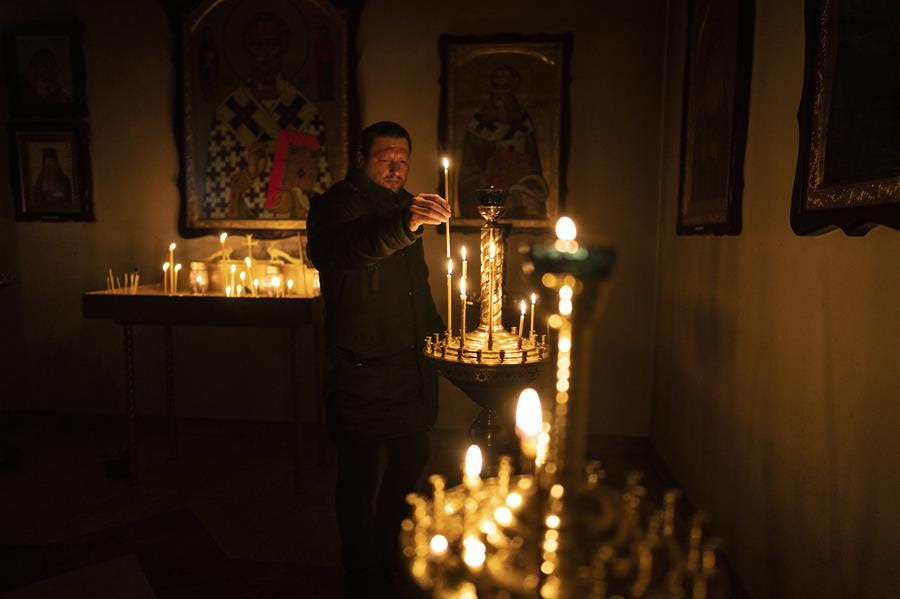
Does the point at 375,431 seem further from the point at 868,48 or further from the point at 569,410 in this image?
the point at 868,48

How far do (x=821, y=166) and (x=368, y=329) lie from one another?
1510mm

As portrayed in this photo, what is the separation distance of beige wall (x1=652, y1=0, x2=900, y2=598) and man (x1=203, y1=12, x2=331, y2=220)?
2.59 metres

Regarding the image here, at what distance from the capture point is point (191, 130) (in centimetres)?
421

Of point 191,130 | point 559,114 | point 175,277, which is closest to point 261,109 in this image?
point 191,130

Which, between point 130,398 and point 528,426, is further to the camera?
point 130,398

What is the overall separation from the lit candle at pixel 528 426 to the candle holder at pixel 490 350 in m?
1.05

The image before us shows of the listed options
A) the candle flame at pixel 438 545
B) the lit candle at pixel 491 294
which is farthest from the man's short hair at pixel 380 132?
the candle flame at pixel 438 545

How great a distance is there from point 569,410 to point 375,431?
1671 millimetres

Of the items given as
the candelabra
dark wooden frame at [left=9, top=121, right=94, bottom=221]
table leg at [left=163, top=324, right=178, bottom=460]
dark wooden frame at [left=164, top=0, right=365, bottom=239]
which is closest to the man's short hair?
the candelabra

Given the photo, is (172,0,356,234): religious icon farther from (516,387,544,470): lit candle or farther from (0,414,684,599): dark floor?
(516,387,544,470): lit candle

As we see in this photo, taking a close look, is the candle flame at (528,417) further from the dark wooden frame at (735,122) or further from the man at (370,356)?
the dark wooden frame at (735,122)

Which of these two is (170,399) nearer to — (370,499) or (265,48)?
(370,499)

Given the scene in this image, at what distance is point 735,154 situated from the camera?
93.0 inches

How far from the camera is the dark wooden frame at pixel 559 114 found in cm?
388
